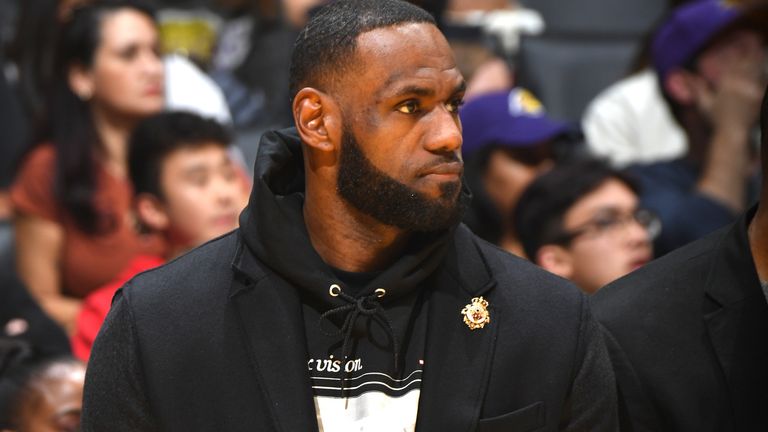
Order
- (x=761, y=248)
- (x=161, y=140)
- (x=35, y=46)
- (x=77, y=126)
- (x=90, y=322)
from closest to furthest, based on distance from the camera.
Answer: (x=761, y=248) → (x=90, y=322) → (x=161, y=140) → (x=77, y=126) → (x=35, y=46)

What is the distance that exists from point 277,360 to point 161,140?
6.58ft

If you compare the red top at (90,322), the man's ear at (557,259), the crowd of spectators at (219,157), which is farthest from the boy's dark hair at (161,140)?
the man's ear at (557,259)

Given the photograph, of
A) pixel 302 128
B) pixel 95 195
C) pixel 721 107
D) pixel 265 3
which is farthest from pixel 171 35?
pixel 302 128

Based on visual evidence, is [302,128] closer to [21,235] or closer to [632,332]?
[632,332]

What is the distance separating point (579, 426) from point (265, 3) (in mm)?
4252

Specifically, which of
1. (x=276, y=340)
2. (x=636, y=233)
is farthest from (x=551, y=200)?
(x=276, y=340)

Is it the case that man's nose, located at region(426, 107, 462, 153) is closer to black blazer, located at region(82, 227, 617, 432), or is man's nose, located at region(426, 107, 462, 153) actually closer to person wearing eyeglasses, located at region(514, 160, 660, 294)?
black blazer, located at region(82, 227, 617, 432)

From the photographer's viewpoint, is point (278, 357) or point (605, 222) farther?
point (605, 222)

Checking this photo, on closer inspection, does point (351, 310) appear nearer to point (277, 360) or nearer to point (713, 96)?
point (277, 360)

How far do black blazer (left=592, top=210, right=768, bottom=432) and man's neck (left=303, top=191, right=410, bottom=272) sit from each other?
449 millimetres

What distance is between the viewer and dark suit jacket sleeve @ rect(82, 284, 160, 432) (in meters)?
2.22

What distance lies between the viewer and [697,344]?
2.42 meters

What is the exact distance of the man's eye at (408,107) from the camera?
2213 mm

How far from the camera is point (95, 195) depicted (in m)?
4.52
